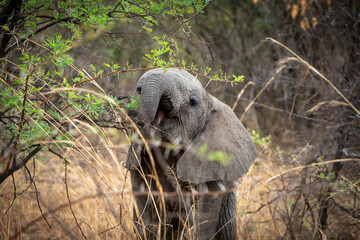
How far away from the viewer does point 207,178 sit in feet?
10.1

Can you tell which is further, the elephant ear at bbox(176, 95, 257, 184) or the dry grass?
the elephant ear at bbox(176, 95, 257, 184)

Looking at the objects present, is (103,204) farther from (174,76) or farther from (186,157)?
(174,76)

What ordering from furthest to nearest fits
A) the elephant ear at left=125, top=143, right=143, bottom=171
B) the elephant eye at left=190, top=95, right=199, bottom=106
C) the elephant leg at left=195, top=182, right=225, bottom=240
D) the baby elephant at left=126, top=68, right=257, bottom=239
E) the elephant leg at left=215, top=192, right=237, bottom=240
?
the elephant leg at left=215, top=192, right=237, bottom=240 → the elephant leg at left=195, top=182, right=225, bottom=240 → the elephant eye at left=190, top=95, right=199, bottom=106 → the elephant ear at left=125, top=143, right=143, bottom=171 → the baby elephant at left=126, top=68, right=257, bottom=239

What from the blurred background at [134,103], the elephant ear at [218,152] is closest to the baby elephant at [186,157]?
the elephant ear at [218,152]

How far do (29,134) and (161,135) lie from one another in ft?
2.84

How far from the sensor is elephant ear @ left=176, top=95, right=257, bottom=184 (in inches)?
118

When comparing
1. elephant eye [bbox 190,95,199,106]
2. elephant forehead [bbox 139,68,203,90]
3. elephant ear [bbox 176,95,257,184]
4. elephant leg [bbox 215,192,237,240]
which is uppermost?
elephant forehead [bbox 139,68,203,90]

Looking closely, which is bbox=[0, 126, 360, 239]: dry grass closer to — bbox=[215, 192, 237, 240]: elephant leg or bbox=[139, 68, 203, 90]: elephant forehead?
bbox=[215, 192, 237, 240]: elephant leg

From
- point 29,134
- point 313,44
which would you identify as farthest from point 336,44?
point 29,134

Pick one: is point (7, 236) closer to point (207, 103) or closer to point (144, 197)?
point (144, 197)

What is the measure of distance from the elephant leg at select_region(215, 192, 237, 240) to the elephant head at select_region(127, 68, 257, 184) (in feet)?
1.11

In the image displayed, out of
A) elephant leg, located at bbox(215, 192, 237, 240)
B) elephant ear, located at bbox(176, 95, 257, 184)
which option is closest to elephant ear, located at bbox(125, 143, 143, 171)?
elephant ear, located at bbox(176, 95, 257, 184)

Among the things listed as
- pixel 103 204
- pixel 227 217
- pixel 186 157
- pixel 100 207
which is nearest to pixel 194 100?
pixel 186 157

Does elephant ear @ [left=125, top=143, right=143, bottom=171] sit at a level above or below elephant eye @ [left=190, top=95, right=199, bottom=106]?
below
